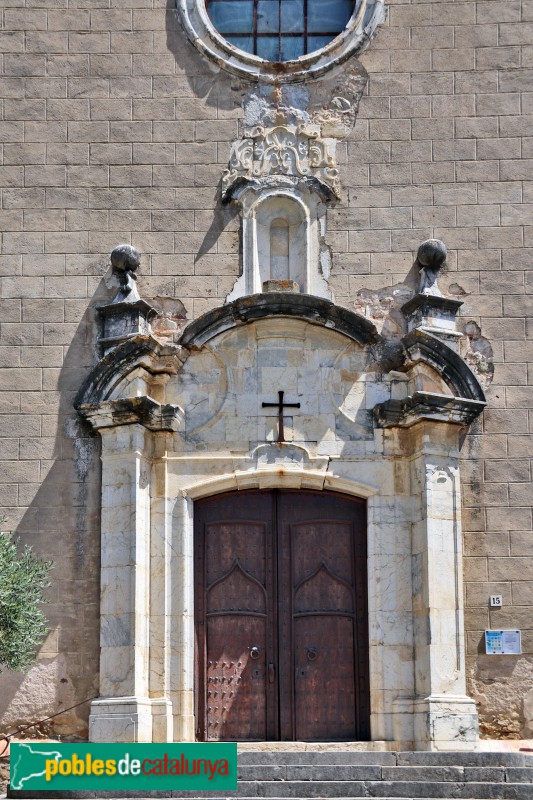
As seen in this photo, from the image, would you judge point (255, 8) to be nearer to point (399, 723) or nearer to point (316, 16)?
point (316, 16)

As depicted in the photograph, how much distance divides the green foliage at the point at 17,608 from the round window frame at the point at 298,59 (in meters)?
→ 4.58

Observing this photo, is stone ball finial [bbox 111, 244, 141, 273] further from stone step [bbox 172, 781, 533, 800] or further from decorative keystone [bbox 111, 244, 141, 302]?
stone step [bbox 172, 781, 533, 800]

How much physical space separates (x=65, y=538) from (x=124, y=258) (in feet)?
7.79

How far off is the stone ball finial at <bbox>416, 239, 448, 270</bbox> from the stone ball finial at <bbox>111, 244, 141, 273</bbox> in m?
2.39

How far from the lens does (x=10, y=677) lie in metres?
12.3

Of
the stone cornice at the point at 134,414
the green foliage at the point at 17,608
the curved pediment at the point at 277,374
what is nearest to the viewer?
the green foliage at the point at 17,608

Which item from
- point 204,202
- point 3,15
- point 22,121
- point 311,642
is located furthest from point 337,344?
point 3,15

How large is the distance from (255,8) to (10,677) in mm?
6202

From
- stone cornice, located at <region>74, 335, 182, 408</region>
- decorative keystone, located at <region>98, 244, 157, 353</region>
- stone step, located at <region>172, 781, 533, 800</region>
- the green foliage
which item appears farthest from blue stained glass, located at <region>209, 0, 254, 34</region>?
stone step, located at <region>172, 781, 533, 800</region>

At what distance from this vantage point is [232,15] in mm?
13641

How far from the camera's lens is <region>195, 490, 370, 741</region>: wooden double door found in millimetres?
12320

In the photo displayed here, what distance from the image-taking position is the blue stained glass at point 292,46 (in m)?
13.5

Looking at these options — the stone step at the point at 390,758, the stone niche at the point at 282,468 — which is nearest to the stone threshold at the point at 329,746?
the stone niche at the point at 282,468

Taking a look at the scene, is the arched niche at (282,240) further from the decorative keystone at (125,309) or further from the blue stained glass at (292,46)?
the blue stained glass at (292,46)
